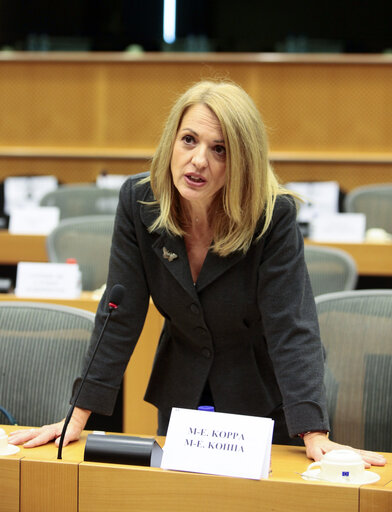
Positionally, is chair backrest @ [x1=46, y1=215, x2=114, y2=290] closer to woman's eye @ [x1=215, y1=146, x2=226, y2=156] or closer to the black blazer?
the black blazer

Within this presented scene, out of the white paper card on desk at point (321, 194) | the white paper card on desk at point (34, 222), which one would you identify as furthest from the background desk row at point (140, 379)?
the white paper card on desk at point (321, 194)

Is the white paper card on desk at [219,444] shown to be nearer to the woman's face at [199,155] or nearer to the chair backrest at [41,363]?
the woman's face at [199,155]

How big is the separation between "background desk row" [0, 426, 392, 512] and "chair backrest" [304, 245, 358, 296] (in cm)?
158

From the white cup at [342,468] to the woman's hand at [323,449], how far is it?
0.11m

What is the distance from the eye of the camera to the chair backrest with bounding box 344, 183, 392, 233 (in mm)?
5199

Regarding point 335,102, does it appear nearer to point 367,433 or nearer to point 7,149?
point 7,149

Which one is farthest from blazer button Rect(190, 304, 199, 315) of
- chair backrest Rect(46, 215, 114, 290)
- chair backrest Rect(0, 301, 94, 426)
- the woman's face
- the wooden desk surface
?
chair backrest Rect(46, 215, 114, 290)

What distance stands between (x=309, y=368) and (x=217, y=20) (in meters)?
7.21

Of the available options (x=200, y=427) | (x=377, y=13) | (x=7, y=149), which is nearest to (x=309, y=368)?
(x=200, y=427)

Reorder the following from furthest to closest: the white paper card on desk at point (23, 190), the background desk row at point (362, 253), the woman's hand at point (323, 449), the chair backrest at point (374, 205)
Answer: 1. the white paper card on desk at point (23, 190)
2. the chair backrest at point (374, 205)
3. the background desk row at point (362, 253)
4. the woman's hand at point (323, 449)

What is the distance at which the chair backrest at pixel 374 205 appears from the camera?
5199mm

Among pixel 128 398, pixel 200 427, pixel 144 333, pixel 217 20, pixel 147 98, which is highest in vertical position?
pixel 217 20

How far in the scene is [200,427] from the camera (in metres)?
1.60

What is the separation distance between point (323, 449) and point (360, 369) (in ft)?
2.06
